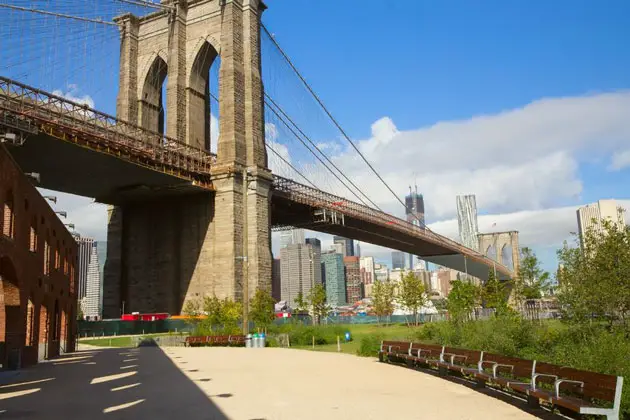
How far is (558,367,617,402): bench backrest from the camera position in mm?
7297

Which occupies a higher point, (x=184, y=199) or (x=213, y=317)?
(x=184, y=199)

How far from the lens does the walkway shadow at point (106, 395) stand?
30.3 feet

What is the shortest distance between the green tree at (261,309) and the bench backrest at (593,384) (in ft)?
83.1

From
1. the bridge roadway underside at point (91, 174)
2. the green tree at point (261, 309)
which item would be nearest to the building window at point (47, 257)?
the bridge roadway underside at point (91, 174)

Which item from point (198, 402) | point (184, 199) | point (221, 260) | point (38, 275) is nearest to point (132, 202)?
point (184, 199)

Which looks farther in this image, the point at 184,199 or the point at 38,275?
the point at 184,199

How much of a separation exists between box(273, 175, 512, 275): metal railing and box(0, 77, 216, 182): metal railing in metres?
8.70

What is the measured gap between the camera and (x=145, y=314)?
47.2 m

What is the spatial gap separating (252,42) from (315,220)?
21.9m

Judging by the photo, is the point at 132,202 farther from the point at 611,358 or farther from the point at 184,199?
the point at 611,358

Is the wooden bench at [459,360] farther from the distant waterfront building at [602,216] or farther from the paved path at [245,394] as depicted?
the distant waterfront building at [602,216]

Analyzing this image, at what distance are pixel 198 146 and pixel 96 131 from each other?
39.0ft

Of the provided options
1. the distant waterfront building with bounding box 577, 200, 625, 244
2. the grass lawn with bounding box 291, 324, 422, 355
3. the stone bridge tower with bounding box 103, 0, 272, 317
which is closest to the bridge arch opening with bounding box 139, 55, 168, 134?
the stone bridge tower with bounding box 103, 0, 272, 317

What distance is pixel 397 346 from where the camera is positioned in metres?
16.6
